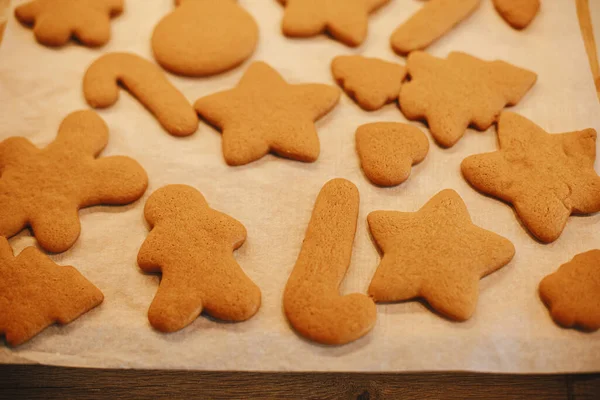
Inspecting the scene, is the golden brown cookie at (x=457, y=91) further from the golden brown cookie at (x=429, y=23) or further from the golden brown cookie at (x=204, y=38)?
the golden brown cookie at (x=204, y=38)

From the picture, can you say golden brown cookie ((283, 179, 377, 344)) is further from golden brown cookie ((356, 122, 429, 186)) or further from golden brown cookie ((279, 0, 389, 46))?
golden brown cookie ((279, 0, 389, 46))

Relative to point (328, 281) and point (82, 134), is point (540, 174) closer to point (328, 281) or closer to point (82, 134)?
point (328, 281)

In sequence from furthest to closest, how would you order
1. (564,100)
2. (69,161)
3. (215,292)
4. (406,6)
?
(406,6)
(564,100)
(69,161)
(215,292)

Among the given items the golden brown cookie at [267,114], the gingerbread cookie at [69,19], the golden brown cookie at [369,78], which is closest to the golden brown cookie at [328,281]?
the golden brown cookie at [267,114]

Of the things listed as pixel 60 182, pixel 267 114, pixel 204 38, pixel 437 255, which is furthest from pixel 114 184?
pixel 437 255

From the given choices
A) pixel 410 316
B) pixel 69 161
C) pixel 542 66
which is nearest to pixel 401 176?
pixel 410 316

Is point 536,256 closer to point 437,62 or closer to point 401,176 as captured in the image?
point 401,176

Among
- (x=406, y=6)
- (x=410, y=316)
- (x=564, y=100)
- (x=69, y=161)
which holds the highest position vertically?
(x=406, y=6)

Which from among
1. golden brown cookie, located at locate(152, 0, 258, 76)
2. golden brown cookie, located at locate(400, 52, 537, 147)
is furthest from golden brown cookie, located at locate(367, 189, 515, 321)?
golden brown cookie, located at locate(152, 0, 258, 76)
